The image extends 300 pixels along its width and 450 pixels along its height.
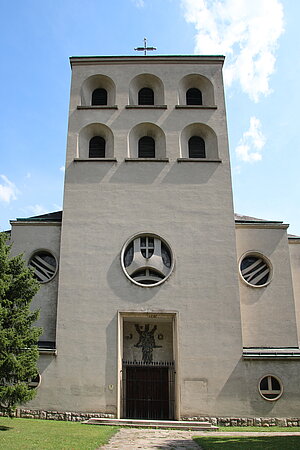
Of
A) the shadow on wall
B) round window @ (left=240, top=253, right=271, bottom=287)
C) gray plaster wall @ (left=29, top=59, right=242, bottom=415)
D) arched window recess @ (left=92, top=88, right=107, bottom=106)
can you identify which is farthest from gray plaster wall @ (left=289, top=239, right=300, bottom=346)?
arched window recess @ (left=92, top=88, right=107, bottom=106)

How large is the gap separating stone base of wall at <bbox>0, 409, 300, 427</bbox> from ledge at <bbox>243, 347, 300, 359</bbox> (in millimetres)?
2065

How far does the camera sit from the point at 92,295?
680 inches

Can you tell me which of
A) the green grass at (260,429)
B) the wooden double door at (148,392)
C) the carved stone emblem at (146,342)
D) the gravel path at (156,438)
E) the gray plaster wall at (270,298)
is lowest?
the green grass at (260,429)

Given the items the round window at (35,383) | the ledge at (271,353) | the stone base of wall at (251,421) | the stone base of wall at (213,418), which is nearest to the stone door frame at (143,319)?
the stone base of wall at (213,418)

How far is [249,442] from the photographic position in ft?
36.4

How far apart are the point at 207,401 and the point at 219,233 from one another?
21.5 ft

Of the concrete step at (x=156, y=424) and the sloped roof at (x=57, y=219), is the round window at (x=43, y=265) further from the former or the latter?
the concrete step at (x=156, y=424)

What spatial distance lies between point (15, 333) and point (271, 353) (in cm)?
929

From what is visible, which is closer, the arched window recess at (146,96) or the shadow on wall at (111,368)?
the shadow on wall at (111,368)

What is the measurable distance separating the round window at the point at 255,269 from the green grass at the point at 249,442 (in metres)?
7.41

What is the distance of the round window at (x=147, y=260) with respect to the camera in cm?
Result: 1773

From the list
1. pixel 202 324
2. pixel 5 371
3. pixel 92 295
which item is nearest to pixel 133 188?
pixel 92 295

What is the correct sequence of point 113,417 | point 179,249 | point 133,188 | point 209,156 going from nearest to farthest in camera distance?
point 113,417 → point 179,249 → point 133,188 → point 209,156

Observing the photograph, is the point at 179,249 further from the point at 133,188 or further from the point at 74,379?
the point at 74,379
